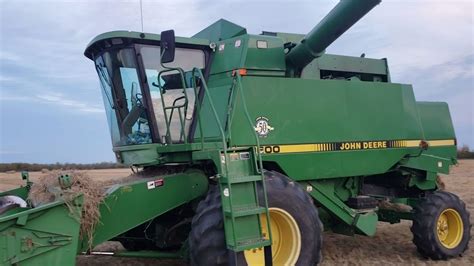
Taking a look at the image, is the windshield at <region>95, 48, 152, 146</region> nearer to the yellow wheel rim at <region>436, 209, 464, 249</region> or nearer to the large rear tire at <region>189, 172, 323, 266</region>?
the large rear tire at <region>189, 172, 323, 266</region>

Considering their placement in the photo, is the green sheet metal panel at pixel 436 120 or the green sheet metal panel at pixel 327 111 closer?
the green sheet metal panel at pixel 327 111

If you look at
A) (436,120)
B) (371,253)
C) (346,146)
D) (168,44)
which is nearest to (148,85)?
(168,44)

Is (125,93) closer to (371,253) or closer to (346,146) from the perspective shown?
(346,146)

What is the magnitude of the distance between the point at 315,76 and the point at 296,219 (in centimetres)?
261

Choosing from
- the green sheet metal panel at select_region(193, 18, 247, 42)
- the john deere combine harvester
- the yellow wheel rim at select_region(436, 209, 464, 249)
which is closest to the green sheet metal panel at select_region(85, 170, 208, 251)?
the john deere combine harvester

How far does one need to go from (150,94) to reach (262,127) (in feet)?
4.43

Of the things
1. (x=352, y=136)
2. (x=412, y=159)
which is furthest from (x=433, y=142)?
(x=352, y=136)

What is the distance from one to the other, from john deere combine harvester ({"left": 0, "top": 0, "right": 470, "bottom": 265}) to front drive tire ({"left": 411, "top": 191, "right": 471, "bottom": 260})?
0.07 ft

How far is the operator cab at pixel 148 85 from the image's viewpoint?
5.83 m

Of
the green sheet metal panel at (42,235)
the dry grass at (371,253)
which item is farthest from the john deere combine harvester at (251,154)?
the dry grass at (371,253)

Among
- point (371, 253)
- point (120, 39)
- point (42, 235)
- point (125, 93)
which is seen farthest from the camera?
point (371, 253)

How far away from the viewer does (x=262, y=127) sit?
19.3ft

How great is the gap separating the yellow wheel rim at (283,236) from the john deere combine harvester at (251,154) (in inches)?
0.5

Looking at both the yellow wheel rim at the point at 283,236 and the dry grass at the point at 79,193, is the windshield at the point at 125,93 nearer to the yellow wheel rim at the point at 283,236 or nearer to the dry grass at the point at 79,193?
the dry grass at the point at 79,193
